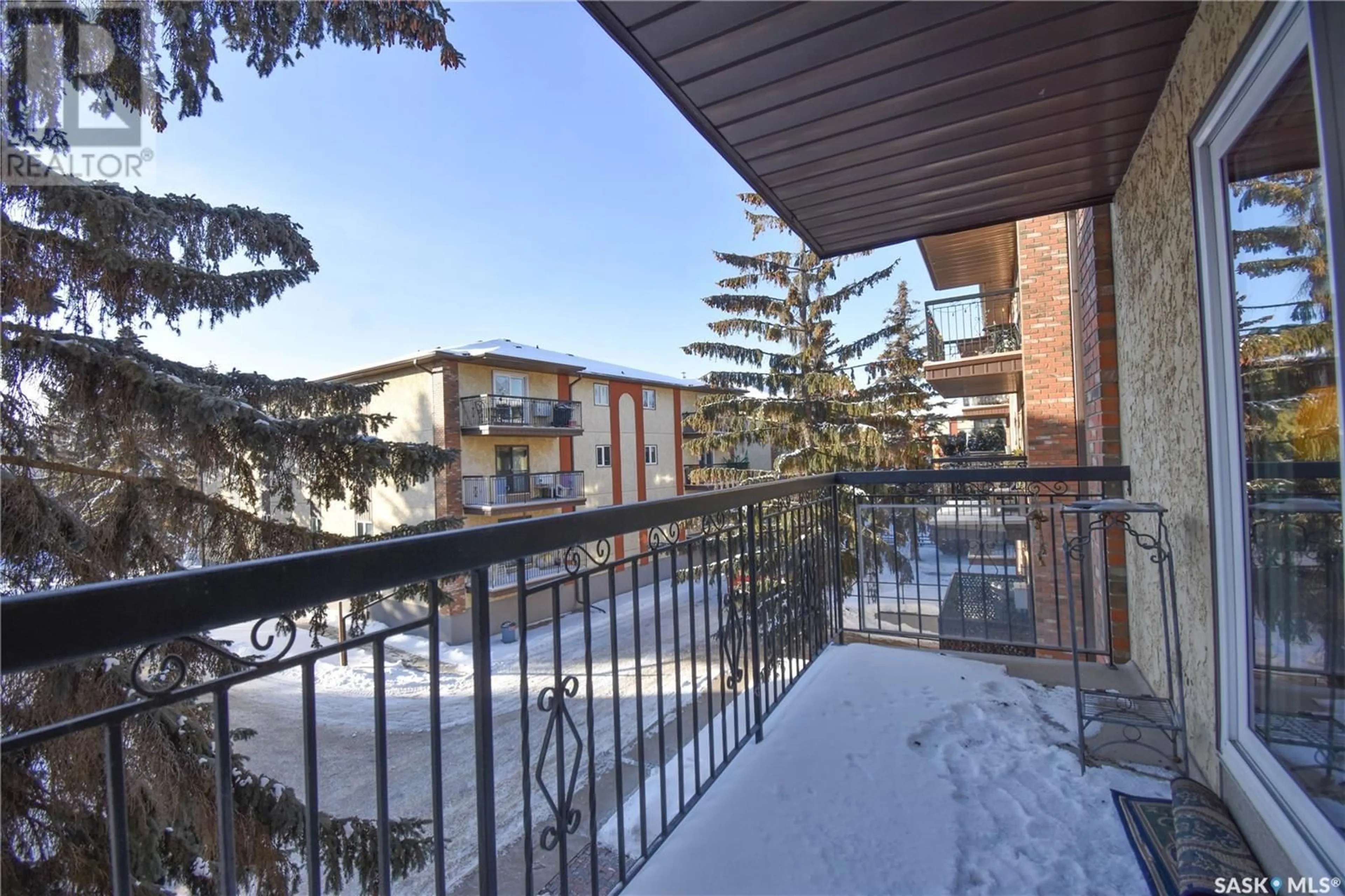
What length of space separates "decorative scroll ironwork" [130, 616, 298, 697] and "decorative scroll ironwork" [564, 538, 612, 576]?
0.58 m

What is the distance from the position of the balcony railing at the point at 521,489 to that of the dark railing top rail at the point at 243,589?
13.6 metres

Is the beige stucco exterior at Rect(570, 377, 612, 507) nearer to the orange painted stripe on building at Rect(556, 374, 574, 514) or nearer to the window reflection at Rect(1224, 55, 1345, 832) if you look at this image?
the orange painted stripe on building at Rect(556, 374, 574, 514)

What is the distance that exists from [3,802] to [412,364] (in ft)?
37.3

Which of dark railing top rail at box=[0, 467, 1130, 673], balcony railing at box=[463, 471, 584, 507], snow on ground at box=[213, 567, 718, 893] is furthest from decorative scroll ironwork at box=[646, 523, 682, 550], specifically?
balcony railing at box=[463, 471, 584, 507]

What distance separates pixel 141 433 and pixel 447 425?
908cm

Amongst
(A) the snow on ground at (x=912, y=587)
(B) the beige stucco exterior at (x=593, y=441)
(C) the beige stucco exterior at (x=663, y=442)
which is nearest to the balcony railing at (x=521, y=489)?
(B) the beige stucco exterior at (x=593, y=441)

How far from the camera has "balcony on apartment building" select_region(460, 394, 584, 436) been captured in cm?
1408

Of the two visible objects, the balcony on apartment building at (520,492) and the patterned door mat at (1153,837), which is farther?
the balcony on apartment building at (520,492)

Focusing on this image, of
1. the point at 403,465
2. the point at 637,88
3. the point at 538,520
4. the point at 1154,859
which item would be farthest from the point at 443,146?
the point at 1154,859

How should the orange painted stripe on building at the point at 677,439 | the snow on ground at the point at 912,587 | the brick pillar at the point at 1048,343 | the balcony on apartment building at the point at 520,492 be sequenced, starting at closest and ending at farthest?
the snow on ground at the point at 912,587 → the brick pillar at the point at 1048,343 → the balcony on apartment building at the point at 520,492 → the orange painted stripe on building at the point at 677,439

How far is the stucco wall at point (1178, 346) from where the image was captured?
5.74 feet

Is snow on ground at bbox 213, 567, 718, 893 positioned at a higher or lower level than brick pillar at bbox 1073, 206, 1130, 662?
lower

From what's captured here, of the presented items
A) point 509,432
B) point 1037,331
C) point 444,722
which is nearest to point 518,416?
point 509,432

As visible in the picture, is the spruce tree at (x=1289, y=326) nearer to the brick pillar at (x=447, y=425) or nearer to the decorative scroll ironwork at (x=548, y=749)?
the decorative scroll ironwork at (x=548, y=749)
